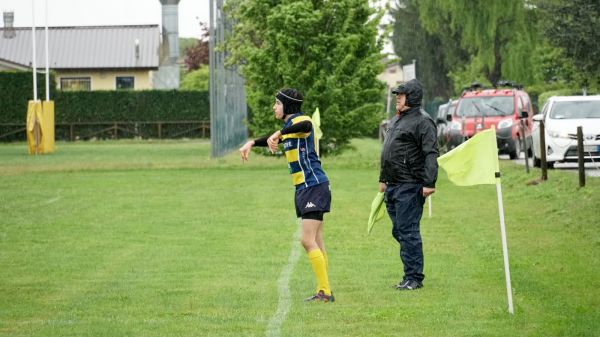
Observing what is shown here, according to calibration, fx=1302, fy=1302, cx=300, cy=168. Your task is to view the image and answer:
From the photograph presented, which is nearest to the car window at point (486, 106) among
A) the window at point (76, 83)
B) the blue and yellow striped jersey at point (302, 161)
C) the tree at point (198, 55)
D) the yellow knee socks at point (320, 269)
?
the blue and yellow striped jersey at point (302, 161)

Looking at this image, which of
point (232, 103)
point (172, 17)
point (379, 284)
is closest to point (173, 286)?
point (379, 284)

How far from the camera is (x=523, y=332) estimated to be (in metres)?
9.36

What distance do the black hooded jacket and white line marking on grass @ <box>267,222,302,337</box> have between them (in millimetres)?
1407

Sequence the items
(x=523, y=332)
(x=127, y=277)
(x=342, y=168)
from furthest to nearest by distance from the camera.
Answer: (x=342, y=168)
(x=127, y=277)
(x=523, y=332)

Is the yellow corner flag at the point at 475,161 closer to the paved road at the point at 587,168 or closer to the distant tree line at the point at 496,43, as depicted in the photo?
the distant tree line at the point at 496,43

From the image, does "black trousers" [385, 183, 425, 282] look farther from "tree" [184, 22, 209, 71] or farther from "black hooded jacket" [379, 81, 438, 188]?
"tree" [184, 22, 209, 71]

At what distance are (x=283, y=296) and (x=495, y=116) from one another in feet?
90.1

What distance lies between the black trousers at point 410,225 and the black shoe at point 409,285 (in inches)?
1.3

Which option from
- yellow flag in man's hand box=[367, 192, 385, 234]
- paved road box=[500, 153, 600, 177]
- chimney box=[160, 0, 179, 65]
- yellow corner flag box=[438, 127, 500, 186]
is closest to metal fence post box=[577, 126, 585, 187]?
paved road box=[500, 153, 600, 177]

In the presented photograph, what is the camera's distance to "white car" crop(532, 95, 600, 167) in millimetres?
28688

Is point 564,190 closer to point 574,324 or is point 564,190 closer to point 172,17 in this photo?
point 574,324

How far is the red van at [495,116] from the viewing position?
37.7 m

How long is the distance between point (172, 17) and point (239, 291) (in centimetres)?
7759

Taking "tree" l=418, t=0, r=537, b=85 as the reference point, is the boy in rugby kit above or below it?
below
